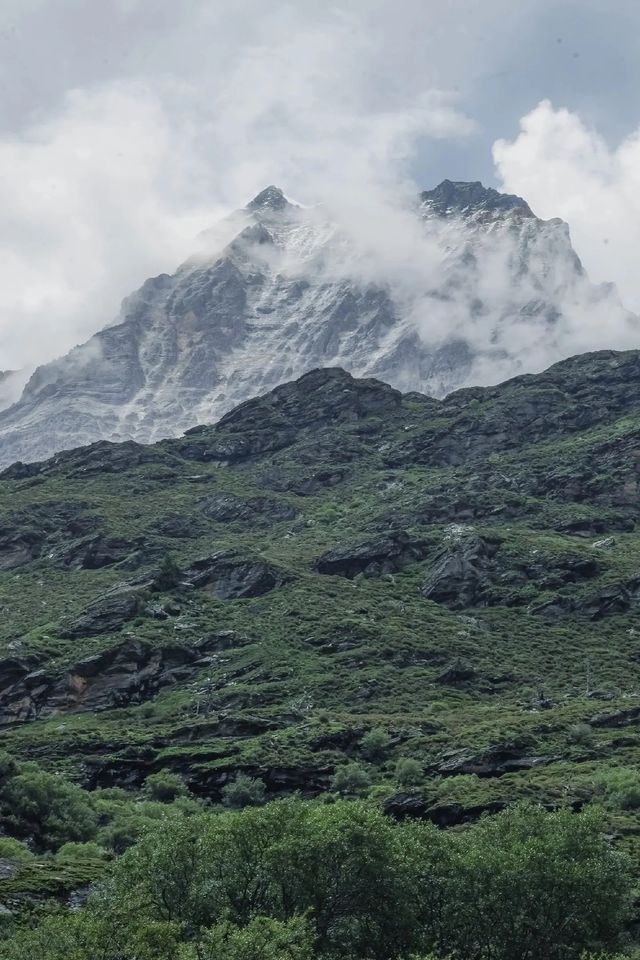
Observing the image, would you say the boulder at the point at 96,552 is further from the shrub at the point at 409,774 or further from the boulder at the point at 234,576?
the shrub at the point at 409,774

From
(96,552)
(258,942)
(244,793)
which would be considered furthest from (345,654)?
(258,942)

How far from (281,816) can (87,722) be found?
69531 millimetres

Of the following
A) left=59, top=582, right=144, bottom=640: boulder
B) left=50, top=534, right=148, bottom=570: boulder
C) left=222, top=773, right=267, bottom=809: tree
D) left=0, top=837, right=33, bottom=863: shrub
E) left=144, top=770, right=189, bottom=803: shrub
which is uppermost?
left=50, top=534, right=148, bottom=570: boulder

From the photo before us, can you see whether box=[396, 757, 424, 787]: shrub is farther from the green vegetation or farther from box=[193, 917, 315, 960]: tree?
box=[193, 917, 315, 960]: tree

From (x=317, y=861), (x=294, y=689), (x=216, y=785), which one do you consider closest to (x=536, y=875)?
(x=317, y=861)

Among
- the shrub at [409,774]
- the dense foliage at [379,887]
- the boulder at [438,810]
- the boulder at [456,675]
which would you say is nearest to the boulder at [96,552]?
the boulder at [456,675]

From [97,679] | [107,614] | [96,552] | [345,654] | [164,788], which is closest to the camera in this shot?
[164,788]

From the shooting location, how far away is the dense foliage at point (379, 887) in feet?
189

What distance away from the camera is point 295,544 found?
192 metres

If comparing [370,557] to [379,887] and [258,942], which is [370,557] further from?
[258,942]

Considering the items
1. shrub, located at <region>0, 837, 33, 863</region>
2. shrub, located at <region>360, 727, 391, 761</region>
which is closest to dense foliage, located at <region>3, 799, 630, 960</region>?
shrub, located at <region>0, 837, 33, 863</region>

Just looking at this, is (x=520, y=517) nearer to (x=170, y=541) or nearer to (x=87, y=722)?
(x=170, y=541)

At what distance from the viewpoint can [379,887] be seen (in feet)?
193

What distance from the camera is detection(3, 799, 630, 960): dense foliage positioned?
5772 cm
